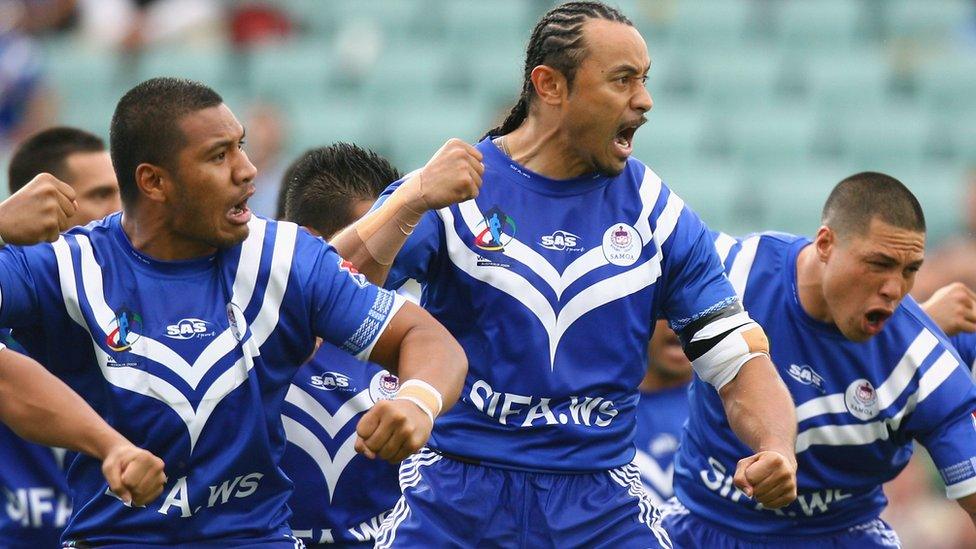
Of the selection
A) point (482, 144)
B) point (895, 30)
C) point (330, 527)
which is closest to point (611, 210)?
point (482, 144)

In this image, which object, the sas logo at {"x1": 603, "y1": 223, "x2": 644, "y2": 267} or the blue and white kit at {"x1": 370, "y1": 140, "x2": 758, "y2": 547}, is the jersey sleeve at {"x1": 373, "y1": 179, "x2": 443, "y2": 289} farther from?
the sas logo at {"x1": 603, "y1": 223, "x2": 644, "y2": 267}

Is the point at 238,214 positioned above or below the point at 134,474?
above

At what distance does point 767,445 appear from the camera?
5.12 m

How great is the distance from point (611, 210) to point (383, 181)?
158 centimetres

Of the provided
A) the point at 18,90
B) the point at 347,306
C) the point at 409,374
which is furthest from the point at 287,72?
the point at 409,374

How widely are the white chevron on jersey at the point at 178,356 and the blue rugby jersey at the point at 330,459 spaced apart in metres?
1.07

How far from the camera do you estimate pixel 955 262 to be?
11141 millimetres

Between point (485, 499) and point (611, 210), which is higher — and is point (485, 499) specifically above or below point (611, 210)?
below

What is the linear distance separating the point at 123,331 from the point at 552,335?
56.2 inches

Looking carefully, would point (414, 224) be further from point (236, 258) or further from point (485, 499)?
point (485, 499)

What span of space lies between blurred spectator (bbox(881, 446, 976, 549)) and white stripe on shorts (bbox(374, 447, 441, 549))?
6.29 m

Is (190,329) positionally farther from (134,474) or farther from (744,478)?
(744,478)

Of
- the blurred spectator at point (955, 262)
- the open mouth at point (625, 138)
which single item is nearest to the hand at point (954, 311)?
the open mouth at point (625, 138)

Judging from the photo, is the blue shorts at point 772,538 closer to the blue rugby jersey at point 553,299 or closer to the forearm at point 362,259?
the blue rugby jersey at point 553,299
